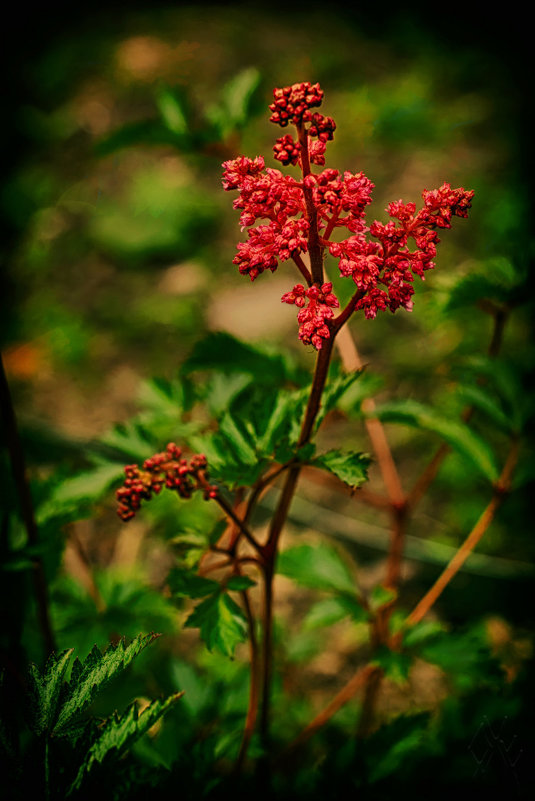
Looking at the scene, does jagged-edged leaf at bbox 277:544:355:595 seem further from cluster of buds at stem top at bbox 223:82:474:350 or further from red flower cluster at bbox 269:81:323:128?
red flower cluster at bbox 269:81:323:128

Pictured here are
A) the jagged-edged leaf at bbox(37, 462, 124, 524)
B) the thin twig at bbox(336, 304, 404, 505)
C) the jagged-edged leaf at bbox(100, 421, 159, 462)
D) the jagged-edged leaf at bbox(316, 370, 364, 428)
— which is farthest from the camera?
the thin twig at bbox(336, 304, 404, 505)

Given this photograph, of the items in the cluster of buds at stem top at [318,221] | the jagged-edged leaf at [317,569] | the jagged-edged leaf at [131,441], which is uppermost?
the cluster of buds at stem top at [318,221]

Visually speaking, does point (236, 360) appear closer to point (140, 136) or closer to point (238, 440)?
point (238, 440)

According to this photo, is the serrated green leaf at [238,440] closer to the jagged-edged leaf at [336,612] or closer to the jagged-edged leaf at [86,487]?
the jagged-edged leaf at [86,487]

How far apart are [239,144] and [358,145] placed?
11.3ft

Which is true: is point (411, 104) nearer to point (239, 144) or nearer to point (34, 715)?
point (239, 144)

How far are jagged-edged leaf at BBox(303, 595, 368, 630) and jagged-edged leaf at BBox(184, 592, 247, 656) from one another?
50 cm

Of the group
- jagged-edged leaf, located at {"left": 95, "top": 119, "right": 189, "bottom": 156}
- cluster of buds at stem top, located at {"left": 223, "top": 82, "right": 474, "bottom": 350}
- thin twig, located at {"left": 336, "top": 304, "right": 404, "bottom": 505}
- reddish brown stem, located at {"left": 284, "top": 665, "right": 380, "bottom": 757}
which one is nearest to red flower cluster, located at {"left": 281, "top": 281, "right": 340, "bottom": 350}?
cluster of buds at stem top, located at {"left": 223, "top": 82, "right": 474, "bottom": 350}

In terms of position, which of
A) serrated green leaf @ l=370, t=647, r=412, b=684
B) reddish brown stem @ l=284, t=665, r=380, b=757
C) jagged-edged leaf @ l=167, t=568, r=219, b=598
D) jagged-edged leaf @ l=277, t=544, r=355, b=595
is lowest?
reddish brown stem @ l=284, t=665, r=380, b=757

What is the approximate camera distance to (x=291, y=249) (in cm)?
83

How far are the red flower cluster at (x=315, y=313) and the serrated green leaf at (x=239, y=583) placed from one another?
20.7 inches

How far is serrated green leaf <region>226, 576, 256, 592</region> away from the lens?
44.5 inches

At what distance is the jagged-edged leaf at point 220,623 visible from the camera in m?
1.08

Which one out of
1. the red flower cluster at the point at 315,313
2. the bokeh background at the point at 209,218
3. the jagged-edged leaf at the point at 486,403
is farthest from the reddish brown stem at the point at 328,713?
the red flower cluster at the point at 315,313
